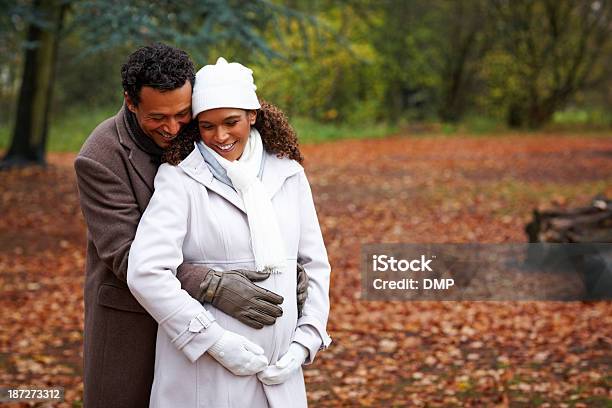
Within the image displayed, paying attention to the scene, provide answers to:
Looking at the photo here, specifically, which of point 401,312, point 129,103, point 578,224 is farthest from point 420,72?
point 129,103

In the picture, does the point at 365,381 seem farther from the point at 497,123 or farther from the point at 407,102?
the point at 407,102

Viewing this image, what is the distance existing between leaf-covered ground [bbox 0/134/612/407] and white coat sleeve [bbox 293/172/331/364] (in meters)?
2.73

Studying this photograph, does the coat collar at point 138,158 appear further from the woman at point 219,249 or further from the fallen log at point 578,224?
the fallen log at point 578,224

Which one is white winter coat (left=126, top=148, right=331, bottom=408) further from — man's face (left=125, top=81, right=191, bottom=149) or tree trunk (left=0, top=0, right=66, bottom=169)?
tree trunk (left=0, top=0, right=66, bottom=169)

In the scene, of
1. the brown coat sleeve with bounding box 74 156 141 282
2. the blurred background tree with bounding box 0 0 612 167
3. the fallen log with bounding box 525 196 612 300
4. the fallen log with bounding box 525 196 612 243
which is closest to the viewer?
the brown coat sleeve with bounding box 74 156 141 282

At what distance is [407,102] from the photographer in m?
32.6

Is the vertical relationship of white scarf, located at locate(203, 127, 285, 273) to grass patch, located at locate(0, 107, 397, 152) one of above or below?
below

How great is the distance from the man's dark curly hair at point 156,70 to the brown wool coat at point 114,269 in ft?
0.73

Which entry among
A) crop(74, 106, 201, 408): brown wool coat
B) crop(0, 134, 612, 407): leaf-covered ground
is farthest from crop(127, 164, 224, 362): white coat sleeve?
crop(0, 134, 612, 407): leaf-covered ground

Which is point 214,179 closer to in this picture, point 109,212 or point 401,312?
point 109,212

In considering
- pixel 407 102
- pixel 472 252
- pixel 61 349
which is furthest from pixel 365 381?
pixel 407 102

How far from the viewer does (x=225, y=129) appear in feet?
8.69

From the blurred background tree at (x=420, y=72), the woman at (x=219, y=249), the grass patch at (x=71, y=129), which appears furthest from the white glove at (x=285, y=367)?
the grass patch at (x=71, y=129)

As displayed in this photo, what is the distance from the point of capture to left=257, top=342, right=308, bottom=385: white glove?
2684 millimetres
